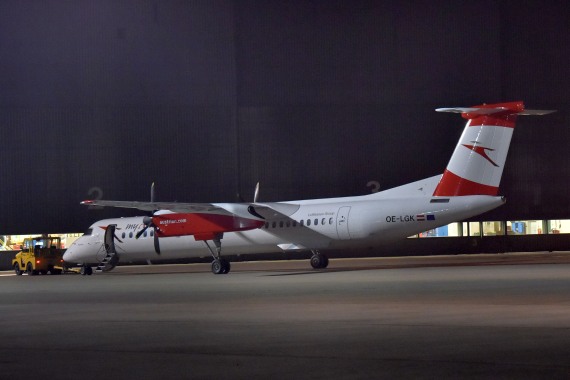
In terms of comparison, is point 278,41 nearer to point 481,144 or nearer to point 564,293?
point 481,144

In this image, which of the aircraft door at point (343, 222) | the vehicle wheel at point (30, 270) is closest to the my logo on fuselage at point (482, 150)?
the aircraft door at point (343, 222)

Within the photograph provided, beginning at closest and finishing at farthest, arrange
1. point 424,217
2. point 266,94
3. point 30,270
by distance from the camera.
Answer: point 424,217 < point 30,270 < point 266,94

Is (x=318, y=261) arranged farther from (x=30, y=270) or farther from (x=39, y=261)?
(x=30, y=270)

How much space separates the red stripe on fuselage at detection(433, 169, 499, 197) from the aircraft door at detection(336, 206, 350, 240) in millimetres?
4456

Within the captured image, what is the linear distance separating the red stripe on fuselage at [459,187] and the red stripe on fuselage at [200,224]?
30.6 feet

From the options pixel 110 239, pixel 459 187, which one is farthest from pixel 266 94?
pixel 459 187

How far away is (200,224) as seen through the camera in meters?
44.6

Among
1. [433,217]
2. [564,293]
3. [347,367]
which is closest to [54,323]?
[347,367]

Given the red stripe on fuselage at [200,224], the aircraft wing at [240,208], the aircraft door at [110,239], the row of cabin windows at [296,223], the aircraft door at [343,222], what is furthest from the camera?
the aircraft door at [110,239]

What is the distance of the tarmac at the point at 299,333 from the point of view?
11.8 meters

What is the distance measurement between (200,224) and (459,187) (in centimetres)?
1316

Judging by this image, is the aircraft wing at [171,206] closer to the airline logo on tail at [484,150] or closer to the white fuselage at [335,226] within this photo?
the white fuselage at [335,226]

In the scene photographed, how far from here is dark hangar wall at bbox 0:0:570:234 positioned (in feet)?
213

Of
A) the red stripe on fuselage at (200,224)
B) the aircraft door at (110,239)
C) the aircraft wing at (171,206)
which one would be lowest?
the aircraft door at (110,239)
